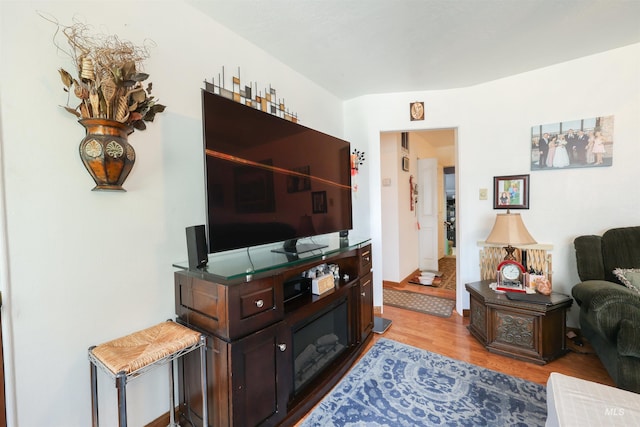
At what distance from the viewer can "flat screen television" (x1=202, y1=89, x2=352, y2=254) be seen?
1310 millimetres

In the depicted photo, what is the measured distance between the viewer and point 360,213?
10.4ft

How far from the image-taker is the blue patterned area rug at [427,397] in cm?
151

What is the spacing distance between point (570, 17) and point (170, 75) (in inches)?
Result: 105

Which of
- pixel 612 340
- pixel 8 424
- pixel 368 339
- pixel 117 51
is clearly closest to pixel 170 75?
pixel 117 51

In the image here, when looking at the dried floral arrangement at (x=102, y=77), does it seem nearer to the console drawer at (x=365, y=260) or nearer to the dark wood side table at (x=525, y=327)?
the console drawer at (x=365, y=260)

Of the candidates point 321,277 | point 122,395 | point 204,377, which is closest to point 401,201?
point 321,277

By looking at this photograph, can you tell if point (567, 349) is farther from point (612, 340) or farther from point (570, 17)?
point (570, 17)

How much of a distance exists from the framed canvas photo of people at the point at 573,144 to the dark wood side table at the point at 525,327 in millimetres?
1241

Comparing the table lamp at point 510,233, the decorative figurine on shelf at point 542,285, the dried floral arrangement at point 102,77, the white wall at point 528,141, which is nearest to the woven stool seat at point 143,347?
the dried floral arrangement at point 102,77

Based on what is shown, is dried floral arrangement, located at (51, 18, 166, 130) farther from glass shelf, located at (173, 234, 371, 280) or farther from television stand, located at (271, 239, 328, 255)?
television stand, located at (271, 239, 328, 255)

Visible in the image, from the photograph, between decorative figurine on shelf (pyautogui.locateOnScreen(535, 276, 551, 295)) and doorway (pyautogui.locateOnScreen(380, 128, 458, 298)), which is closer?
decorative figurine on shelf (pyautogui.locateOnScreen(535, 276, 551, 295))

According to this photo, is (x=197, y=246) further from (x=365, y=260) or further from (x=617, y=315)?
(x=617, y=315)

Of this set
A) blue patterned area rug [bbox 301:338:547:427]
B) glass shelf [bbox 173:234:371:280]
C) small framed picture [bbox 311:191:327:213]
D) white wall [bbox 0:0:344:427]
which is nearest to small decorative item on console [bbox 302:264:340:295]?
glass shelf [bbox 173:234:371:280]

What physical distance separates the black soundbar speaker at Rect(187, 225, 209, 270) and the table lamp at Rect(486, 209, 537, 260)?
2388 millimetres
